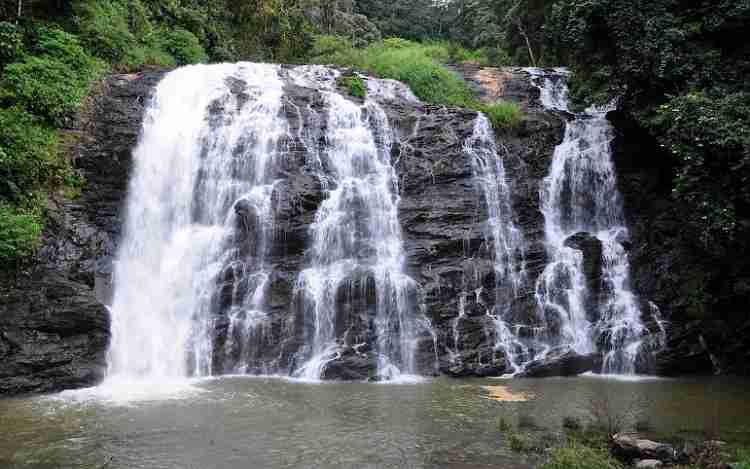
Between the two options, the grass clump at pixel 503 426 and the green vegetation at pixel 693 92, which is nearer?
the grass clump at pixel 503 426

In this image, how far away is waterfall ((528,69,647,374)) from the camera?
14.9 meters

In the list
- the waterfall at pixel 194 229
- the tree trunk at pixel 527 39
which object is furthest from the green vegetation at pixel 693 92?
the tree trunk at pixel 527 39

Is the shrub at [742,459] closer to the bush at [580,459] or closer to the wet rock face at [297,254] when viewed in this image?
the bush at [580,459]

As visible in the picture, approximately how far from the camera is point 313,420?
31.0 feet

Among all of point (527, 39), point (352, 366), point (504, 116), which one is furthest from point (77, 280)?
point (527, 39)

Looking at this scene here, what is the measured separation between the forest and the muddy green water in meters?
4.06

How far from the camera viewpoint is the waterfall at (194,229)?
14078 mm

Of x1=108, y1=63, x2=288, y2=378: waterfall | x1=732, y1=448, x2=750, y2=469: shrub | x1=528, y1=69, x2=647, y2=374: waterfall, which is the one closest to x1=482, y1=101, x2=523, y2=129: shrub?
x1=528, y1=69, x2=647, y2=374: waterfall

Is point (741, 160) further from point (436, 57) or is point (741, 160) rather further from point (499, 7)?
point (499, 7)

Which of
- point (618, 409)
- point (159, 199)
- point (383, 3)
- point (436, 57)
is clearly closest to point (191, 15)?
point (436, 57)

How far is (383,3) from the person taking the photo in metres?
56.2

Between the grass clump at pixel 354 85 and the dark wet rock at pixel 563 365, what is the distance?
10555mm

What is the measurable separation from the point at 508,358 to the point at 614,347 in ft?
8.61

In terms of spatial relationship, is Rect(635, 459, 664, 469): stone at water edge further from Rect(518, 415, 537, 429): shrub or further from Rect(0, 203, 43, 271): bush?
Rect(0, 203, 43, 271): bush
